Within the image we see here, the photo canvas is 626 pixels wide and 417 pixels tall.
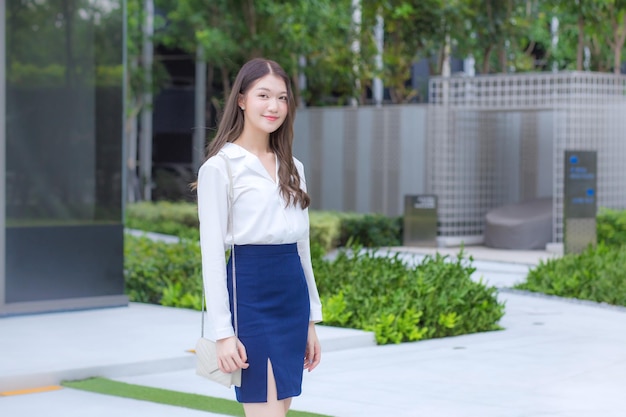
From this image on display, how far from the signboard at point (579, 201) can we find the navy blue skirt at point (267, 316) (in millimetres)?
15188

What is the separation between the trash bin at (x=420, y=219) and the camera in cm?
2336

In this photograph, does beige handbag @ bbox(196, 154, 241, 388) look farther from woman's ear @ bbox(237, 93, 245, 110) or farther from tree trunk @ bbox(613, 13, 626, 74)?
tree trunk @ bbox(613, 13, 626, 74)

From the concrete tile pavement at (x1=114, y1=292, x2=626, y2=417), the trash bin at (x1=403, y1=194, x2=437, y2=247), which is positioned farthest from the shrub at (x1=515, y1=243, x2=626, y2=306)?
the trash bin at (x1=403, y1=194, x2=437, y2=247)

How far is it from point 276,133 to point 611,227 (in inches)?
683

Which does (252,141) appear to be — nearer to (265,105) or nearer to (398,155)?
(265,105)

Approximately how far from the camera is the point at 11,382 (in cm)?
866

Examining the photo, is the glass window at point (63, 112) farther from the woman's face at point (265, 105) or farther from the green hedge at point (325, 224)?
the woman's face at point (265, 105)

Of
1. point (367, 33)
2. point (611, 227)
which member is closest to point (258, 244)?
point (611, 227)

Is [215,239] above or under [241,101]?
under

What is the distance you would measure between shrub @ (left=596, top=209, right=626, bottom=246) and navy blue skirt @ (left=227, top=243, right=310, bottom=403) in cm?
1719

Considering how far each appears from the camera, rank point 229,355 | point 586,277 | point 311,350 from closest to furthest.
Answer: point 229,355 → point 311,350 → point 586,277

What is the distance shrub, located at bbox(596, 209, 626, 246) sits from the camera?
21.2 m

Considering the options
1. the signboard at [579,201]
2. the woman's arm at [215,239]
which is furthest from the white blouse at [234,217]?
the signboard at [579,201]

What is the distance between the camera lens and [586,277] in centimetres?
1440
